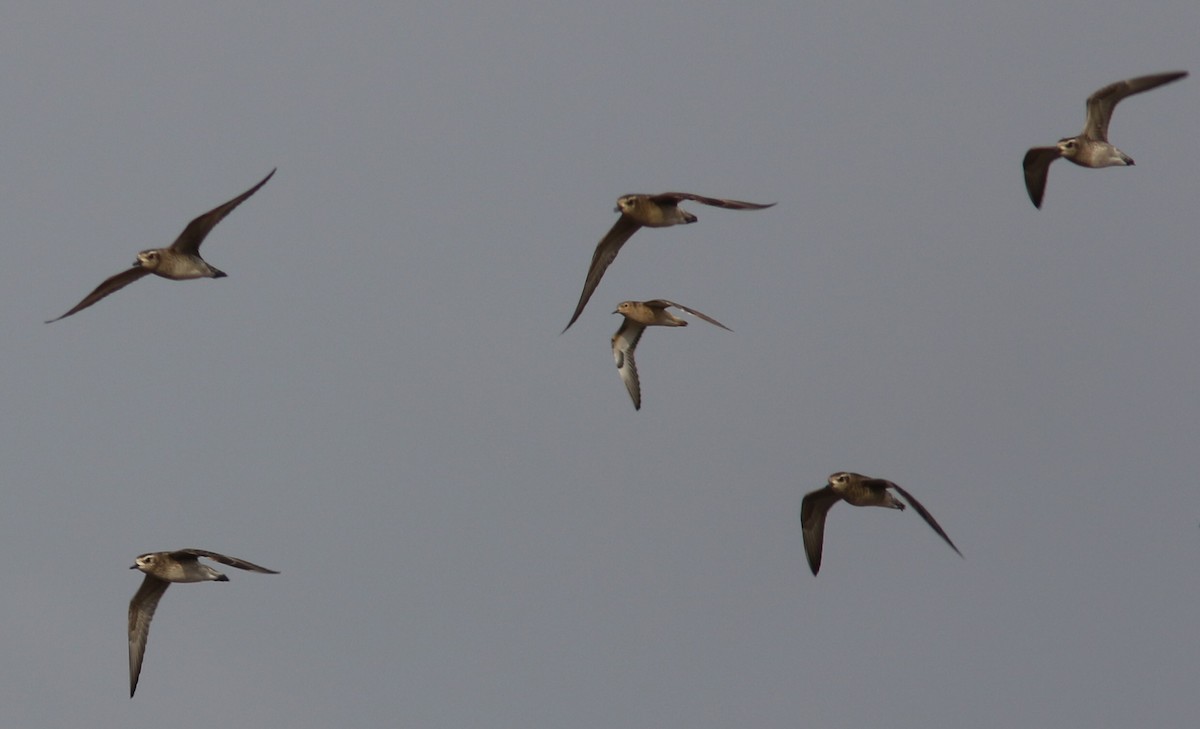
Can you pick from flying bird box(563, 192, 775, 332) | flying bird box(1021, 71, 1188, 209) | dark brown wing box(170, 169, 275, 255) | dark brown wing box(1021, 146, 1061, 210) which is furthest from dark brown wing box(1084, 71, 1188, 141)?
dark brown wing box(170, 169, 275, 255)

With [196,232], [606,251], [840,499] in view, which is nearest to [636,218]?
[606,251]

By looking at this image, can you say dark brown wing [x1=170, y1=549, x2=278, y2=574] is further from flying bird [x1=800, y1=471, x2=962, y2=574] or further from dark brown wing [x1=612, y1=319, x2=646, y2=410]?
dark brown wing [x1=612, y1=319, x2=646, y2=410]

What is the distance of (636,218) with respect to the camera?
1352 inches

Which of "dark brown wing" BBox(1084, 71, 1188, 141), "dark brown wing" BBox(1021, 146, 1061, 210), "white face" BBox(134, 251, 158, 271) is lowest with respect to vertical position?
"white face" BBox(134, 251, 158, 271)

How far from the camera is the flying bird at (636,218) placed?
30.7 meters

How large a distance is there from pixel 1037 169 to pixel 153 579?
19.4m

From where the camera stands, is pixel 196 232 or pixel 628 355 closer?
pixel 196 232

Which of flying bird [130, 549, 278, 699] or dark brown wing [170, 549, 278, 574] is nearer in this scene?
dark brown wing [170, 549, 278, 574]

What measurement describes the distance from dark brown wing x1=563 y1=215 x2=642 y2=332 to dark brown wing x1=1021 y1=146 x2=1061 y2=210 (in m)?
8.13

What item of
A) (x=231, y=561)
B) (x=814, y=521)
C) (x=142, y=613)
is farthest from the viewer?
(x=814, y=521)

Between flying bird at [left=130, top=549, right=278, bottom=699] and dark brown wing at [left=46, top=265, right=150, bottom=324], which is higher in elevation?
dark brown wing at [left=46, top=265, right=150, bottom=324]

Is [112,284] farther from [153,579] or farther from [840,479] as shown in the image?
[840,479]

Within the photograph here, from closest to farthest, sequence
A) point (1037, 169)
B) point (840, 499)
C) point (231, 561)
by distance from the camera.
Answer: point (231, 561) → point (840, 499) → point (1037, 169)

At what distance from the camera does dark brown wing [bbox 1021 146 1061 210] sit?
36.0m
